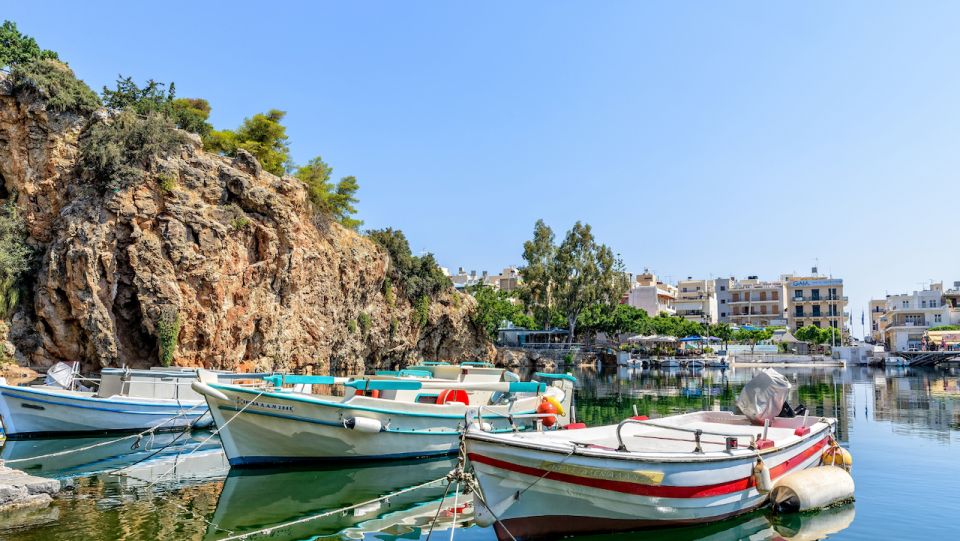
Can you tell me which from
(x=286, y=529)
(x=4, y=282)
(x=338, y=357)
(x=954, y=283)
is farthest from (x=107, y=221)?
(x=954, y=283)

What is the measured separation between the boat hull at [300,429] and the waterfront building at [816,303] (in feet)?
324

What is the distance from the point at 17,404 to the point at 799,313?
342ft

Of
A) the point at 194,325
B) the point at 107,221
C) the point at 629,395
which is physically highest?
the point at 107,221

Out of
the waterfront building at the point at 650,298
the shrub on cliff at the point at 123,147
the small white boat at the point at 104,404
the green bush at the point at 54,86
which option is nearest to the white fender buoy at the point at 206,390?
the small white boat at the point at 104,404

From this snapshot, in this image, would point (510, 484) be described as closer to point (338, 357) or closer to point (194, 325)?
point (194, 325)

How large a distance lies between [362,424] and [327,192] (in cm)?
3797

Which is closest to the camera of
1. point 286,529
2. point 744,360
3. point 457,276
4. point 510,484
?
point 510,484

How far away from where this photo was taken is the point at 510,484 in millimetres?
8898

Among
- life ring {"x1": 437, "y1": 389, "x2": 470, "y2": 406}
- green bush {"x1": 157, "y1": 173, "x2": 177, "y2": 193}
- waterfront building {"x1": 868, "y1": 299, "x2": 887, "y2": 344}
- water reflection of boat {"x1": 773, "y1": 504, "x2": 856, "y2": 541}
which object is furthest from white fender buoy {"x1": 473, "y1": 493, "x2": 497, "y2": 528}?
waterfront building {"x1": 868, "y1": 299, "x2": 887, "y2": 344}

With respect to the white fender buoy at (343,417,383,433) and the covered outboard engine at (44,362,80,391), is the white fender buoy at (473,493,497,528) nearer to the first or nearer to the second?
the white fender buoy at (343,417,383,433)

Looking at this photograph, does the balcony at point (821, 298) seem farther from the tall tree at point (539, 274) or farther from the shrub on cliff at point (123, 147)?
the shrub on cliff at point (123, 147)

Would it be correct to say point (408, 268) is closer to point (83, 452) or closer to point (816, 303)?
point (83, 452)

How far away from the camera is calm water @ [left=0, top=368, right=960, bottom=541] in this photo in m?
9.92

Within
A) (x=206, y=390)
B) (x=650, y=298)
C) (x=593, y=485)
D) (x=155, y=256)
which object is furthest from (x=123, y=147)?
(x=650, y=298)
